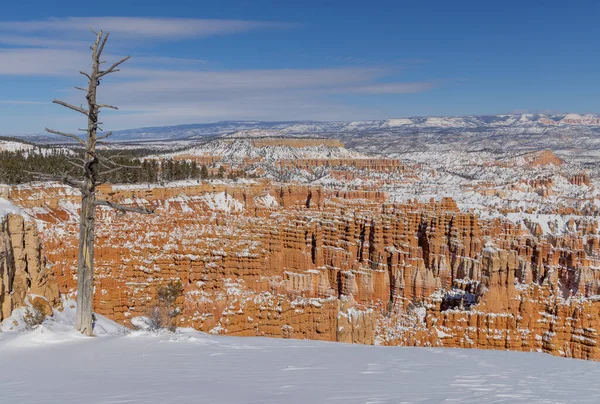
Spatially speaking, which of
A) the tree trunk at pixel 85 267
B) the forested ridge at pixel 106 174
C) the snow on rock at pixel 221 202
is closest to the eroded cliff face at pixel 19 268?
the tree trunk at pixel 85 267

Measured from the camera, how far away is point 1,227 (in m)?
11.7

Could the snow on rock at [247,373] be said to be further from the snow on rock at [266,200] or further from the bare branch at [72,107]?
the snow on rock at [266,200]

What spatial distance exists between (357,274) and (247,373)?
83.7 ft

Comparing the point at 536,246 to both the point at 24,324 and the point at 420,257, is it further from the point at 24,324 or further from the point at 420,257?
the point at 24,324

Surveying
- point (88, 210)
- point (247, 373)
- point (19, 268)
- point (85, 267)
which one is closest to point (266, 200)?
point (19, 268)

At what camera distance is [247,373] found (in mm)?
6566

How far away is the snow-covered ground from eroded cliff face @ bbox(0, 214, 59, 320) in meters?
0.92

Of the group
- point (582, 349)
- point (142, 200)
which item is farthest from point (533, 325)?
point (142, 200)

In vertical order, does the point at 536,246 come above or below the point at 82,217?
below

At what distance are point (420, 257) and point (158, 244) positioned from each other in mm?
19004

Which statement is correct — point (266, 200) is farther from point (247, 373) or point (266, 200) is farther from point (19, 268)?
point (247, 373)

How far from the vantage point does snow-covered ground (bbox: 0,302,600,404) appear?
5430 mm

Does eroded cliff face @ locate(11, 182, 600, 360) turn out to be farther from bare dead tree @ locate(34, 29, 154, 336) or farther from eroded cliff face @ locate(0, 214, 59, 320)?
bare dead tree @ locate(34, 29, 154, 336)

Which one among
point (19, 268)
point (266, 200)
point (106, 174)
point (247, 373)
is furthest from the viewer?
point (266, 200)
